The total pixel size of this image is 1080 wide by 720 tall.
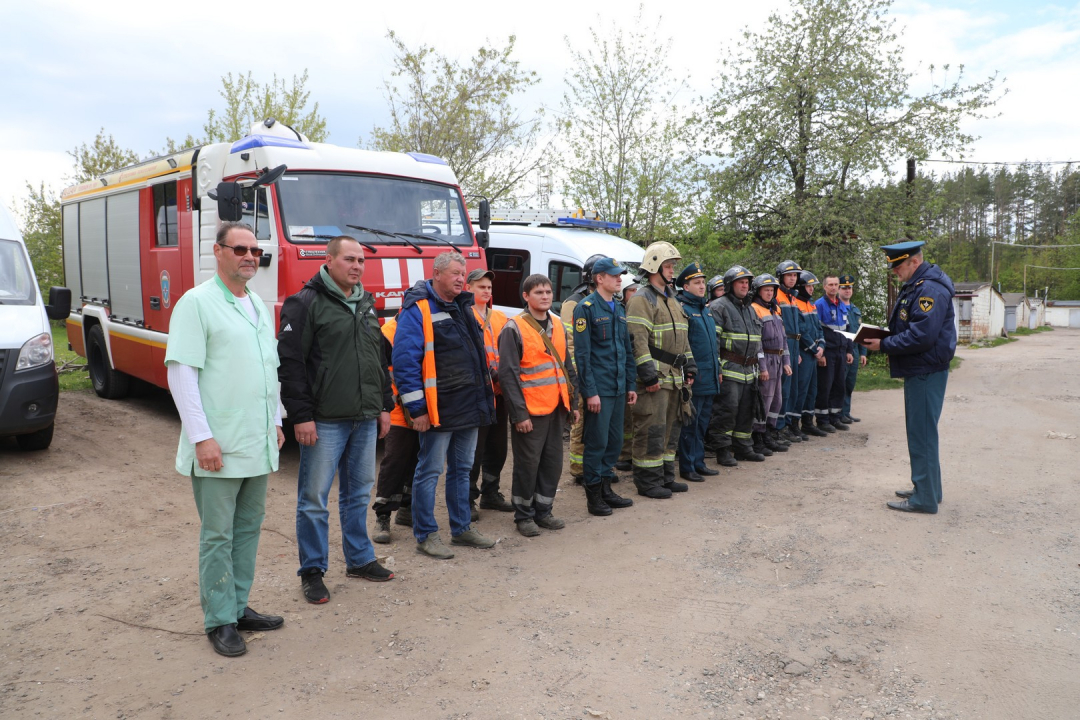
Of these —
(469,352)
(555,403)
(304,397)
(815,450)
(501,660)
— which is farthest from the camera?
(815,450)

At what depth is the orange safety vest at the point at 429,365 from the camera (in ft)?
16.1

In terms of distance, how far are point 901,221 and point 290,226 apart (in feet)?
45.8

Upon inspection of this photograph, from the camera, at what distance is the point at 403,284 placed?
23.8 feet

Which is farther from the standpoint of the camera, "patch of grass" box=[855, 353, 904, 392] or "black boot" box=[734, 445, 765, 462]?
"patch of grass" box=[855, 353, 904, 392]

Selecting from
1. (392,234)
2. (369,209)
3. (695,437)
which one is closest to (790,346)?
(695,437)

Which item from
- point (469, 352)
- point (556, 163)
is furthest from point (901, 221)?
point (469, 352)

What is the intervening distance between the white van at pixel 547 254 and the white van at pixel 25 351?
16.3ft

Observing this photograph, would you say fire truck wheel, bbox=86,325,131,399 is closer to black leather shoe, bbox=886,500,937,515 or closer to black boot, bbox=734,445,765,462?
black boot, bbox=734,445,765,462

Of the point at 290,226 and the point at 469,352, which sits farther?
the point at 290,226

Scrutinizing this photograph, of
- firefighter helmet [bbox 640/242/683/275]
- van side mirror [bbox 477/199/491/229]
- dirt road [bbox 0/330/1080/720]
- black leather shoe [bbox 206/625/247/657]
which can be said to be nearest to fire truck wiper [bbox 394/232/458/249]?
van side mirror [bbox 477/199/491/229]

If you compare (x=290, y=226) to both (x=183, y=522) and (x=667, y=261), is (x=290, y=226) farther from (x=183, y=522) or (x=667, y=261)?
(x=667, y=261)

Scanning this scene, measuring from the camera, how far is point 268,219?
270 inches

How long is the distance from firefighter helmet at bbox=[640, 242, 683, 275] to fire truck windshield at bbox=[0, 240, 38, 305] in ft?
19.8

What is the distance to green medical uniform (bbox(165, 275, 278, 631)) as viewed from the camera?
11.6ft
